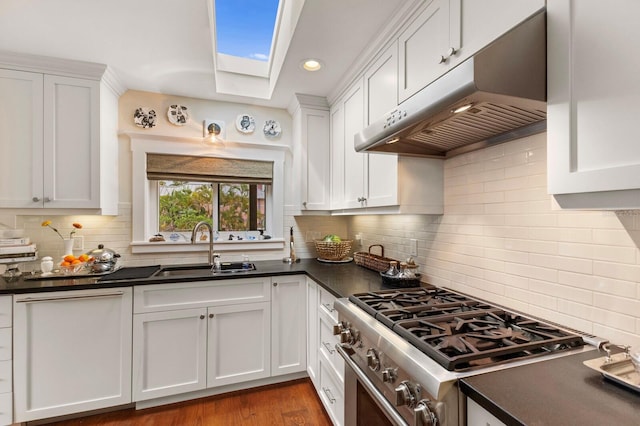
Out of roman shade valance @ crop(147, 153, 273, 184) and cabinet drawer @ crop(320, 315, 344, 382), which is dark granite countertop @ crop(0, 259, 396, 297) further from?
roman shade valance @ crop(147, 153, 273, 184)

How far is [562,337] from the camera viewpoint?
99cm

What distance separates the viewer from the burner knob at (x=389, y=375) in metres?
1.02

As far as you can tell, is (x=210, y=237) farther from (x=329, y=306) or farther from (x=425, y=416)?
(x=425, y=416)

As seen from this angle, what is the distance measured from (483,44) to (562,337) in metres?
1.01

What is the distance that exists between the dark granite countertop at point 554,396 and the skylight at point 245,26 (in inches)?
91.2

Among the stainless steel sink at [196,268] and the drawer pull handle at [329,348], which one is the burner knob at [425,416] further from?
the stainless steel sink at [196,268]

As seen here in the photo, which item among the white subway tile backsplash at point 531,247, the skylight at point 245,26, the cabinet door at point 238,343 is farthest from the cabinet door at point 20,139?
the white subway tile backsplash at point 531,247

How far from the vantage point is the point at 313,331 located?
2203mm

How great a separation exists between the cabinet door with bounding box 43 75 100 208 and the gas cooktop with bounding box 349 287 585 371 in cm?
204

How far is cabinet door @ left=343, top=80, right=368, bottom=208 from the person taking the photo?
206 cm

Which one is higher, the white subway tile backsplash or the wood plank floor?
the white subway tile backsplash

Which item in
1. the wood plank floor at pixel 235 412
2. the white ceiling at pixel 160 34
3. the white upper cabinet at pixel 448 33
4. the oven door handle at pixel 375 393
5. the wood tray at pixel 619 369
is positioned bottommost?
the wood plank floor at pixel 235 412

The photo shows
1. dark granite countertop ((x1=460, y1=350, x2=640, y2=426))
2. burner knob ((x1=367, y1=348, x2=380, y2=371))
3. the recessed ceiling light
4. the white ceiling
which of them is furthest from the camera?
the recessed ceiling light

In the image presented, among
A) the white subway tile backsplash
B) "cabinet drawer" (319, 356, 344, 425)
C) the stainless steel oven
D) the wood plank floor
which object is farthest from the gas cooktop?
the wood plank floor
